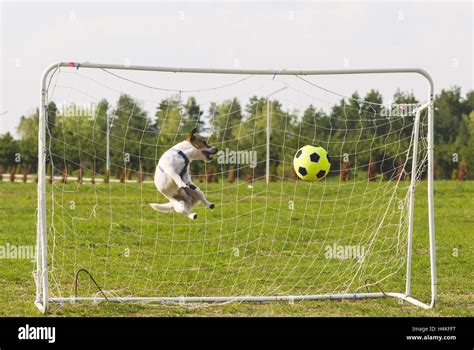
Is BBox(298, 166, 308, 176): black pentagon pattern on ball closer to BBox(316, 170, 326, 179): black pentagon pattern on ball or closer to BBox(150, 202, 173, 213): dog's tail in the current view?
BBox(316, 170, 326, 179): black pentagon pattern on ball

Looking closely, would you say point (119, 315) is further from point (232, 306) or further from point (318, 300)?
point (318, 300)

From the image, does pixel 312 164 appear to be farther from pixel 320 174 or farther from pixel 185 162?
pixel 185 162

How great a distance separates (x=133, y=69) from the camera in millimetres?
8055

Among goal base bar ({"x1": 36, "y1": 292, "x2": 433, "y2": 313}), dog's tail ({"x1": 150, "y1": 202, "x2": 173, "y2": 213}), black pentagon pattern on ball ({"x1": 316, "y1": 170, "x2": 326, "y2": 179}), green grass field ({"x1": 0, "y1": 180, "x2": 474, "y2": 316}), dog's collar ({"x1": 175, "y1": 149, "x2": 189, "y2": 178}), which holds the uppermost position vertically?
dog's collar ({"x1": 175, "y1": 149, "x2": 189, "y2": 178})

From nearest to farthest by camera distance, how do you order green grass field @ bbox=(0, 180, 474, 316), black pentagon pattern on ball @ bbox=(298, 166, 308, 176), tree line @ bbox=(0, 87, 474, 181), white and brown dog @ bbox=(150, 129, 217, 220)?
white and brown dog @ bbox=(150, 129, 217, 220)
green grass field @ bbox=(0, 180, 474, 316)
black pentagon pattern on ball @ bbox=(298, 166, 308, 176)
tree line @ bbox=(0, 87, 474, 181)

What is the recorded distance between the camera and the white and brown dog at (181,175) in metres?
7.92

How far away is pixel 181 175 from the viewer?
7.99 m

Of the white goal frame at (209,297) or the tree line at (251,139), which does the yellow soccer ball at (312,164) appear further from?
the tree line at (251,139)

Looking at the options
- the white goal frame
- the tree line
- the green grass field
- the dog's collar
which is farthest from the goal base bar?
the tree line

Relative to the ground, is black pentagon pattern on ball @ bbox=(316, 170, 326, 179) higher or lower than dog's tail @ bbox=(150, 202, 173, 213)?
higher

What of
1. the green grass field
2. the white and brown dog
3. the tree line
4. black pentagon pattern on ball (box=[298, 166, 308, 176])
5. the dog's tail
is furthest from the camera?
the tree line

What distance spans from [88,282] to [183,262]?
6.78ft

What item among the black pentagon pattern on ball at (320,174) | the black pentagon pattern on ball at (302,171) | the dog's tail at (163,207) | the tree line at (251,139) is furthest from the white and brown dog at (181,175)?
the tree line at (251,139)

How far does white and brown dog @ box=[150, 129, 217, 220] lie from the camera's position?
792 centimetres
